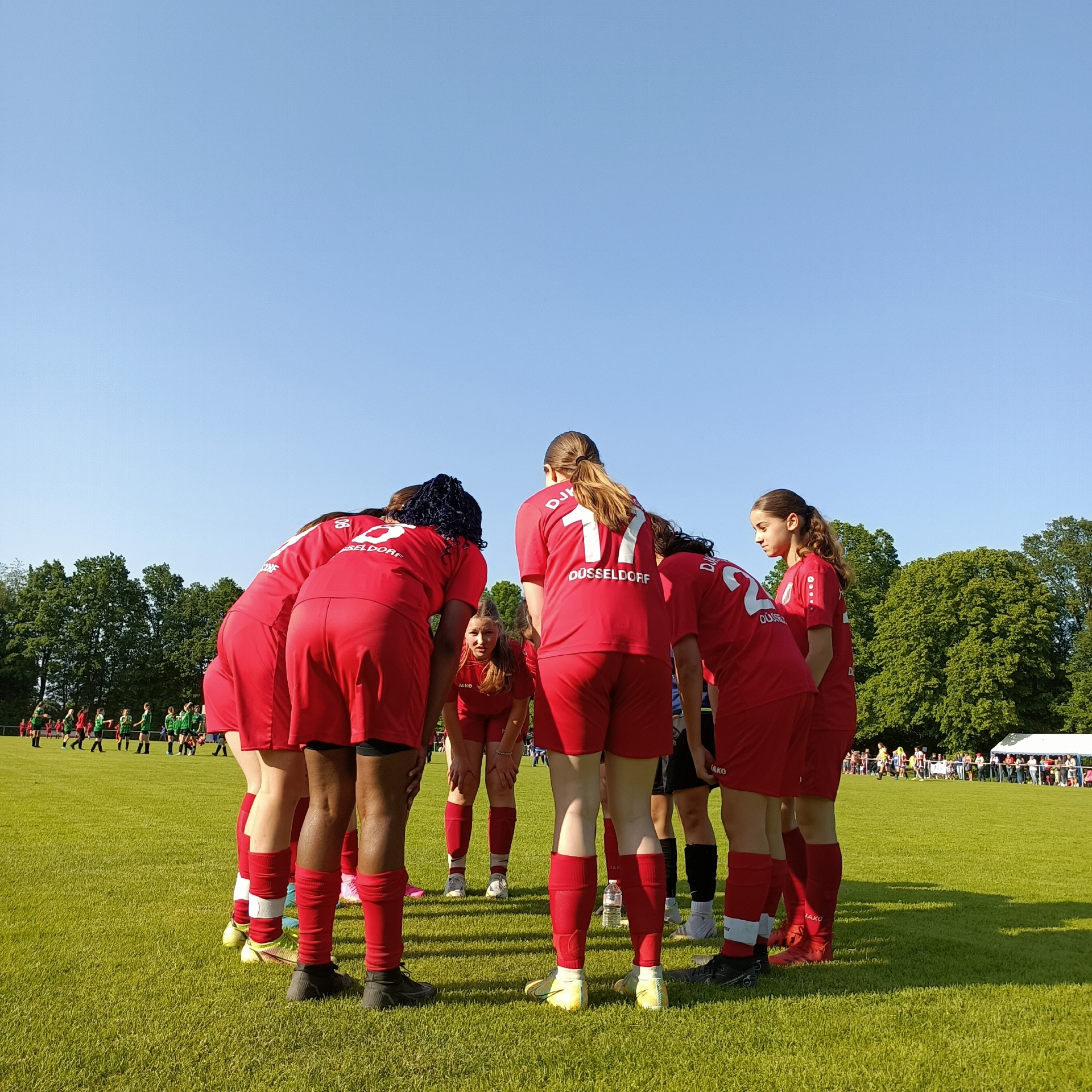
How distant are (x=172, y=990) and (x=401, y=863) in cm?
104

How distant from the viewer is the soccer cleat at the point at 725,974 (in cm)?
402

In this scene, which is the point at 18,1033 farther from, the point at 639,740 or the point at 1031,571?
the point at 1031,571

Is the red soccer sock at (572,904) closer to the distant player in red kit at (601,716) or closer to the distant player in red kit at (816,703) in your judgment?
the distant player in red kit at (601,716)

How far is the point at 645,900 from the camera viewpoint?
375 centimetres

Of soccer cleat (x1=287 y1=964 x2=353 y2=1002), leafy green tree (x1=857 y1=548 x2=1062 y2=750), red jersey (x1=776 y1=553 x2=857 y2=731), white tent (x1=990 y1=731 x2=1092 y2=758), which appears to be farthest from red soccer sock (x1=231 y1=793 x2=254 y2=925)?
leafy green tree (x1=857 y1=548 x2=1062 y2=750)

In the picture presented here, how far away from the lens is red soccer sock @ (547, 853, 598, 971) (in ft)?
11.8

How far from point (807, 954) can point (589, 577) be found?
97.0 inches

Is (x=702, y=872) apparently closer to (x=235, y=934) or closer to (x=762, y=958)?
(x=762, y=958)

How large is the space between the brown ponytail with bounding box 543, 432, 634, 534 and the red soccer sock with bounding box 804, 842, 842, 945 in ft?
7.28

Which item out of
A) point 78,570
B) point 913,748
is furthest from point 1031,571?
point 78,570

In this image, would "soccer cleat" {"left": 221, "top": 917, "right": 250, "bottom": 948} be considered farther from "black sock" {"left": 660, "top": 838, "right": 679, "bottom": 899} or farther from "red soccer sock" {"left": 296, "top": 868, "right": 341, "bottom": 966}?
"black sock" {"left": 660, "top": 838, "right": 679, "bottom": 899}

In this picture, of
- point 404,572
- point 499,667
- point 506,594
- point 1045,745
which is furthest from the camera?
point 506,594

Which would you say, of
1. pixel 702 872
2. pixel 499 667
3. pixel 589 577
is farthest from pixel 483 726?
pixel 589 577

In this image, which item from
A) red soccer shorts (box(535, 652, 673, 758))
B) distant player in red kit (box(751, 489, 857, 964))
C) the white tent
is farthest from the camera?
the white tent
